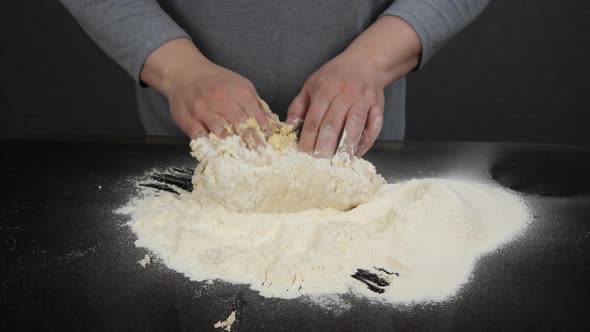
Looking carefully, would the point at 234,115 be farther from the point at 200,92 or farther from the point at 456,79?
the point at 456,79

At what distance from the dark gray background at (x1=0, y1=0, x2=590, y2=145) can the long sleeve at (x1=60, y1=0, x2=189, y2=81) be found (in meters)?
1.04

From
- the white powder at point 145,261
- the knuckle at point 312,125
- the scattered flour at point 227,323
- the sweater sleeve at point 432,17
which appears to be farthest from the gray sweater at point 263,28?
the scattered flour at point 227,323

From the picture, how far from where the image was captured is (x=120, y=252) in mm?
790

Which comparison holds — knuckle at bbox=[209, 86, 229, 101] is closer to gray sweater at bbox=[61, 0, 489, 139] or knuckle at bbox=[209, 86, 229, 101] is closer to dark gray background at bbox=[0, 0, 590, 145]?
gray sweater at bbox=[61, 0, 489, 139]

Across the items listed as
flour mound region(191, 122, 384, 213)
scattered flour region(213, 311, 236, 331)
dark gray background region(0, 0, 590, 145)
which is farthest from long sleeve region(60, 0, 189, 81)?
dark gray background region(0, 0, 590, 145)

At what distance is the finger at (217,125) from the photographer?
94 cm

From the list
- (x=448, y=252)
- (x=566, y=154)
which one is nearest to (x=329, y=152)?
(x=448, y=252)

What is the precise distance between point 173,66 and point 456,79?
1.38m

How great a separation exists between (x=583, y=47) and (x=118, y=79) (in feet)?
5.47

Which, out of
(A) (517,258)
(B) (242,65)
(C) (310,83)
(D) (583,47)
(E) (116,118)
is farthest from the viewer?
(E) (116,118)

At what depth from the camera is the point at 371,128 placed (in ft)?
3.16

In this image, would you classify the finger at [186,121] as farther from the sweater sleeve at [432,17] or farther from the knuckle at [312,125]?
the sweater sleeve at [432,17]

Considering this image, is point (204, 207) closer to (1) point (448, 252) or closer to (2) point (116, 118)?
(1) point (448, 252)

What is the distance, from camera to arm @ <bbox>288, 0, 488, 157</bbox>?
94cm
